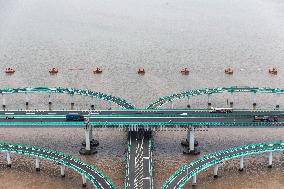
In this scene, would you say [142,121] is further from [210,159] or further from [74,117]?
[210,159]

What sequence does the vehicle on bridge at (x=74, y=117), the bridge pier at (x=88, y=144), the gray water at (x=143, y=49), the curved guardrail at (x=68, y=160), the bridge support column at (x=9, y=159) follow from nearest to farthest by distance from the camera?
the curved guardrail at (x=68, y=160) < the bridge support column at (x=9, y=159) < the bridge pier at (x=88, y=144) < the vehicle on bridge at (x=74, y=117) < the gray water at (x=143, y=49)

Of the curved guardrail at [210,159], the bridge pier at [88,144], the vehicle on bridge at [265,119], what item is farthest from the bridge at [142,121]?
the curved guardrail at [210,159]

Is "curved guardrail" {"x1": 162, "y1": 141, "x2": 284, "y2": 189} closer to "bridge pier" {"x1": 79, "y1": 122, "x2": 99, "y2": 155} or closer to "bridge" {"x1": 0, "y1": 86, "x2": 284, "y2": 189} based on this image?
"bridge" {"x1": 0, "y1": 86, "x2": 284, "y2": 189}

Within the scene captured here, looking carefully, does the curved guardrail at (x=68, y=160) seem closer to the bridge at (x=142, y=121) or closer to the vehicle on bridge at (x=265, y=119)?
the bridge at (x=142, y=121)

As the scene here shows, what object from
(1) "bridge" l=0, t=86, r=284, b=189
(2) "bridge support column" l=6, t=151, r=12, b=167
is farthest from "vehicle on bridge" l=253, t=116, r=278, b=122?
(2) "bridge support column" l=6, t=151, r=12, b=167

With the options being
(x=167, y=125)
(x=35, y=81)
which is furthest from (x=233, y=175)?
(x=35, y=81)
